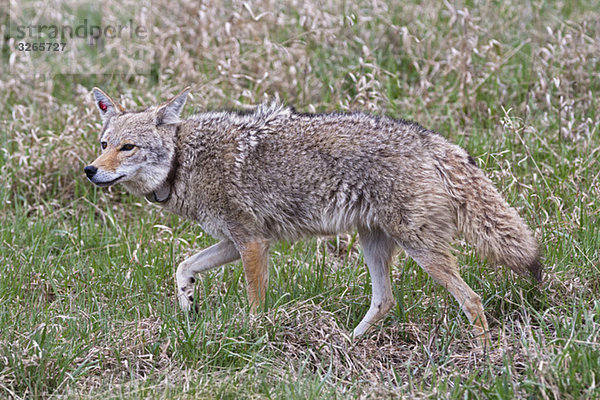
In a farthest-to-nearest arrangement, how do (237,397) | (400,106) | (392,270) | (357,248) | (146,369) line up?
(400,106), (357,248), (392,270), (146,369), (237,397)

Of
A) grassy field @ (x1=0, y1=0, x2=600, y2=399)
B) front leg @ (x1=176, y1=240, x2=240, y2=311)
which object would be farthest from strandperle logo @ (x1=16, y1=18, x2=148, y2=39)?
front leg @ (x1=176, y1=240, x2=240, y2=311)

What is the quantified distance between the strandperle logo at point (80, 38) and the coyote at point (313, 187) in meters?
3.61

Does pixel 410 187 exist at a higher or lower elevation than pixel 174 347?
higher

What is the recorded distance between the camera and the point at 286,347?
16.2 feet

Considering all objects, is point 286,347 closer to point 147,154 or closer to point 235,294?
point 235,294

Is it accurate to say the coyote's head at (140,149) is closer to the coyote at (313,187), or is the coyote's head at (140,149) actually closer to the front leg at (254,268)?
the coyote at (313,187)

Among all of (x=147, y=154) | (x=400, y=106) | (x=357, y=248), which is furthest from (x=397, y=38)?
(x=147, y=154)

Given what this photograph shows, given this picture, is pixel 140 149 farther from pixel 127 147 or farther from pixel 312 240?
pixel 312 240

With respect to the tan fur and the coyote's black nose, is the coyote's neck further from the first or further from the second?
the coyote's black nose

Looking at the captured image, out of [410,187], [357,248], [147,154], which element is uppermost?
[410,187]

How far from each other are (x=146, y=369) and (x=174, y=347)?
0.21m

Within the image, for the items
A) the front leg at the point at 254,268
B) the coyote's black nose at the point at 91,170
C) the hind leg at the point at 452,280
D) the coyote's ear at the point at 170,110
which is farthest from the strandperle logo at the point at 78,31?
the hind leg at the point at 452,280

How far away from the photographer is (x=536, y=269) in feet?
17.1

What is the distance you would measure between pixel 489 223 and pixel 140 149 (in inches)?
103
